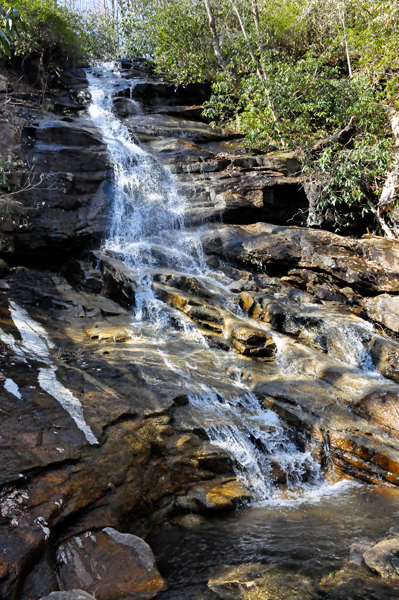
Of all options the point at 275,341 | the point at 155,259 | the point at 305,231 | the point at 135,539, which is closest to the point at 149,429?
the point at 135,539

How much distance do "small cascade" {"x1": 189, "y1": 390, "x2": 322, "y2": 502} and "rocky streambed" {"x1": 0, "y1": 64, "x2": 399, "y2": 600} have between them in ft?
0.10

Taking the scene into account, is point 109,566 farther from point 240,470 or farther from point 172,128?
point 172,128

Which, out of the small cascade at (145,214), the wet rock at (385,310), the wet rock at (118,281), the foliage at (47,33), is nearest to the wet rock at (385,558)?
the wet rock at (385,310)

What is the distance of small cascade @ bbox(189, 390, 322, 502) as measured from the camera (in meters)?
5.75

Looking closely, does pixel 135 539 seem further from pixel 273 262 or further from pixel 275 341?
pixel 273 262

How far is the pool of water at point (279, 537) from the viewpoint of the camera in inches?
156

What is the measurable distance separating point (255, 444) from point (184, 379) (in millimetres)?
1731

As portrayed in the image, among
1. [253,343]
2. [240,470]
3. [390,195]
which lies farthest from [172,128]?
[240,470]

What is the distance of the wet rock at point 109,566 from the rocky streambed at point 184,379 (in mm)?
13

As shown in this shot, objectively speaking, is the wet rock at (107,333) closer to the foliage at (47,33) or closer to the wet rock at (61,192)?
the wet rock at (61,192)

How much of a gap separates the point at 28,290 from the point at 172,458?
268 inches

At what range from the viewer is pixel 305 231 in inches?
510

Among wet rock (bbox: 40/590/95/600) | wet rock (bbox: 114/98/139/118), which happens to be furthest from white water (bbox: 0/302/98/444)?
wet rock (bbox: 114/98/139/118)

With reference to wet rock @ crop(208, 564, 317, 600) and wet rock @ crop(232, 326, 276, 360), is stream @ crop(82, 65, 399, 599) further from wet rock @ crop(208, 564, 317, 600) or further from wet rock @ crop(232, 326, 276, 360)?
wet rock @ crop(232, 326, 276, 360)
